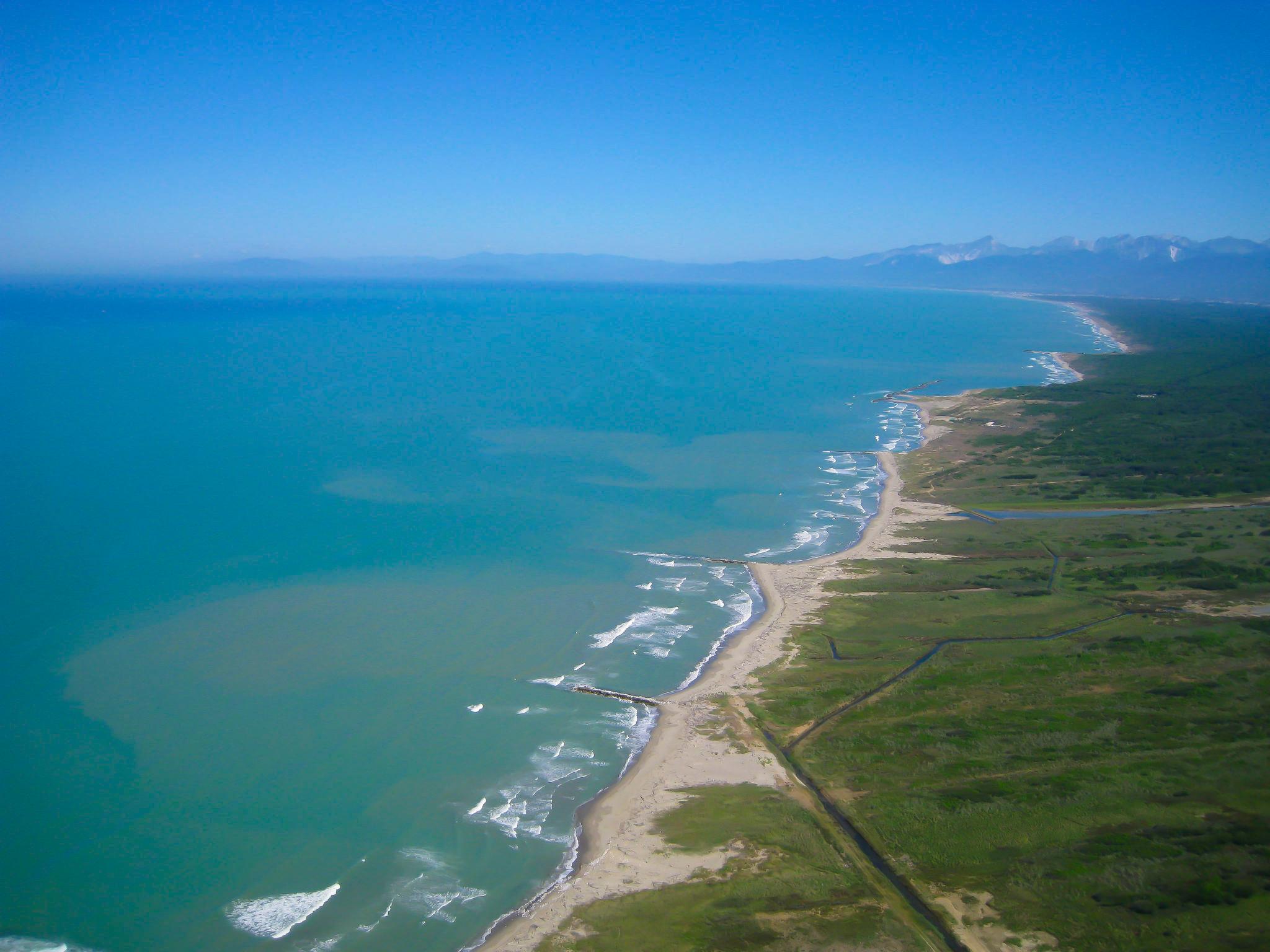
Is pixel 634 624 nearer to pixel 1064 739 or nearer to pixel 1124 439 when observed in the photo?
pixel 1064 739

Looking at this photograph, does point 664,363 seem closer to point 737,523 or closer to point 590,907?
point 737,523

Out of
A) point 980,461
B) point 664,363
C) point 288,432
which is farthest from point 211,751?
point 664,363

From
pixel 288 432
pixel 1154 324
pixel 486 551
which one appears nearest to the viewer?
pixel 486 551

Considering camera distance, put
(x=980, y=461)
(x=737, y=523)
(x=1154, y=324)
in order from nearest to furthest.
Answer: (x=737, y=523)
(x=980, y=461)
(x=1154, y=324)

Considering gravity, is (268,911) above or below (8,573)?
below

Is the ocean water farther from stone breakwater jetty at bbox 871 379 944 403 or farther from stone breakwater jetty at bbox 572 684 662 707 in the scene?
stone breakwater jetty at bbox 871 379 944 403

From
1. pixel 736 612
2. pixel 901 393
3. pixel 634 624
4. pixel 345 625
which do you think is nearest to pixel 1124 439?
pixel 901 393

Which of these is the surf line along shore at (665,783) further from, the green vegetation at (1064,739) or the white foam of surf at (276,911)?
the white foam of surf at (276,911)

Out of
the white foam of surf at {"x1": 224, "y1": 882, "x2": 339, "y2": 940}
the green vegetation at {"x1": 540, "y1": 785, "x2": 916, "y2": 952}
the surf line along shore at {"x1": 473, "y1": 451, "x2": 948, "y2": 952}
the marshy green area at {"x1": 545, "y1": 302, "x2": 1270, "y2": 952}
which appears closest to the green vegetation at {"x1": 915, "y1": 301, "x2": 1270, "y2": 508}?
the marshy green area at {"x1": 545, "y1": 302, "x2": 1270, "y2": 952}

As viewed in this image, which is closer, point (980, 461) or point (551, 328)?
point (980, 461)
